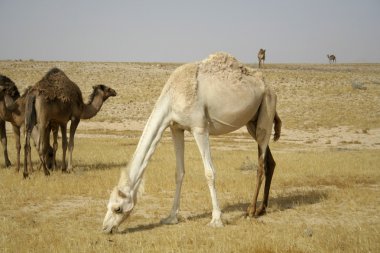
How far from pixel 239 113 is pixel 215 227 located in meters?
2.31

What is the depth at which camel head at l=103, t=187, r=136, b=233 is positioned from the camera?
7449mm

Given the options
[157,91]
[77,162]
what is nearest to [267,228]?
[77,162]

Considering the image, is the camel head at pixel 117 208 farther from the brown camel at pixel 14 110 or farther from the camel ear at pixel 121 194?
the brown camel at pixel 14 110

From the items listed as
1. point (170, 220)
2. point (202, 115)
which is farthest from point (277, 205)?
point (202, 115)

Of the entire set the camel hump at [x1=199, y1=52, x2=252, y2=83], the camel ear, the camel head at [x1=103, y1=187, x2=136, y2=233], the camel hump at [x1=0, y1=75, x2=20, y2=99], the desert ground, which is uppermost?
the camel hump at [x1=199, y1=52, x2=252, y2=83]

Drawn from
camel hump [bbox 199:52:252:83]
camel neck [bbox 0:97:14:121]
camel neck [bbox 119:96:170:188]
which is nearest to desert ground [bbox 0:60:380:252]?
camel neck [bbox 119:96:170:188]

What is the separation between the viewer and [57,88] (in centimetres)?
1420

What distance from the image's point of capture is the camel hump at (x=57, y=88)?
13648 mm

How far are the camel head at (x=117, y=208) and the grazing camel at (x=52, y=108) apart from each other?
577 centimetres

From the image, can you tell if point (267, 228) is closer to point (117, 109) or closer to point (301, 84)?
point (117, 109)

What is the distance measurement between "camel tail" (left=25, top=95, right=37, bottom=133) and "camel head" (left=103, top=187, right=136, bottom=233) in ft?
20.7

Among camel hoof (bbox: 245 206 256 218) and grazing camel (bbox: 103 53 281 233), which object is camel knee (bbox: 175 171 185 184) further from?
camel hoof (bbox: 245 206 256 218)

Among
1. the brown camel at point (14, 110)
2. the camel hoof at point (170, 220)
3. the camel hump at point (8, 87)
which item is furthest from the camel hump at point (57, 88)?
the camel hoof at point (170, 220)

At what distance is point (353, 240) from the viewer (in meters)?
6.77
